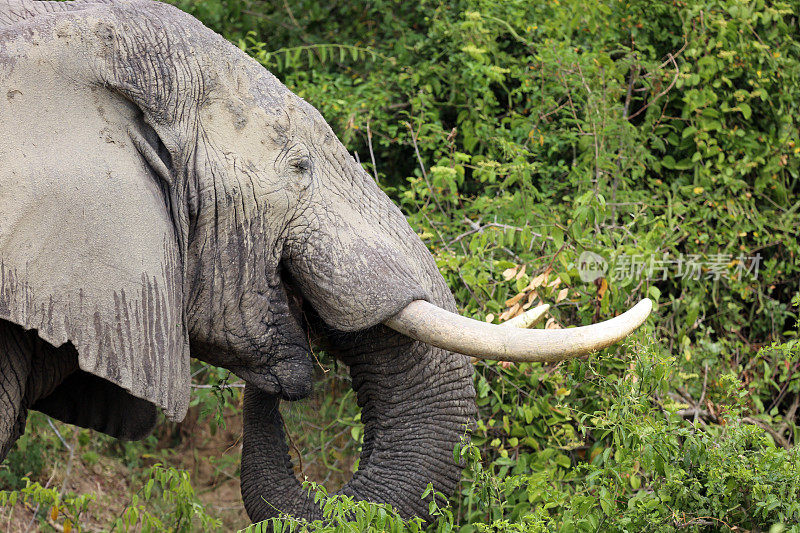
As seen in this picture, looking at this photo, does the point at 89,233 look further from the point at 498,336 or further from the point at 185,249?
the point at 498,336

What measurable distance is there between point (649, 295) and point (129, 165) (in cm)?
226

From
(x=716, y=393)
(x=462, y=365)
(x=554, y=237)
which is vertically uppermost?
(x=462, y=365)

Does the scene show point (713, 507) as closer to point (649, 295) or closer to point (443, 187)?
point (649, 295)

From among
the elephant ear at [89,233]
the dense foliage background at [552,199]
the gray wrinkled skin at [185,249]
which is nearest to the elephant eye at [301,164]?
the gray wrinkled skin at [185,249]

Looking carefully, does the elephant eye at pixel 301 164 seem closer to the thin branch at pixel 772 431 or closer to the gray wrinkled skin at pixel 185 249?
the gray wrinkled skin at pixel 185 249

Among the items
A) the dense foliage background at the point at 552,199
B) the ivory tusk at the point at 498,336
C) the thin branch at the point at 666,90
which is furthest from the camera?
the thin branch at the point at 666,90

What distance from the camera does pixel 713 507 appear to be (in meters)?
2.98

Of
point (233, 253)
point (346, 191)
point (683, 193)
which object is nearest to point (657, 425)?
point (346, 191)

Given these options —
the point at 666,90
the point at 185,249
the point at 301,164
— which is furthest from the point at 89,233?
the point at 666,90

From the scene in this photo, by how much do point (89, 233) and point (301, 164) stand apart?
59cm

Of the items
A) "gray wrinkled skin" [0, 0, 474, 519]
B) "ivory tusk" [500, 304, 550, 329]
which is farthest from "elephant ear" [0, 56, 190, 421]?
"ivory tusk" [500, 304, 550, 329]

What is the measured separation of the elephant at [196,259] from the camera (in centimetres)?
238

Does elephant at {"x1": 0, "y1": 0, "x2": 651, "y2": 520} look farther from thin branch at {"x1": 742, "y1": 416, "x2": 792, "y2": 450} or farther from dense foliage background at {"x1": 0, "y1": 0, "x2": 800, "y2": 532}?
thin branch at {"x1": 742, "y1": 416, "x2": 792, "y2": 450}

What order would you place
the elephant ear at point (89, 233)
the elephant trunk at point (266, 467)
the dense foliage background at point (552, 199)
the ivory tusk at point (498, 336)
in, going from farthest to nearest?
the dense foliage background at point (552, 199)
the elephant trunk at point (266, 467)
the ivory tusk at point (498, 336)
the elephant ear at point (89, 233)
